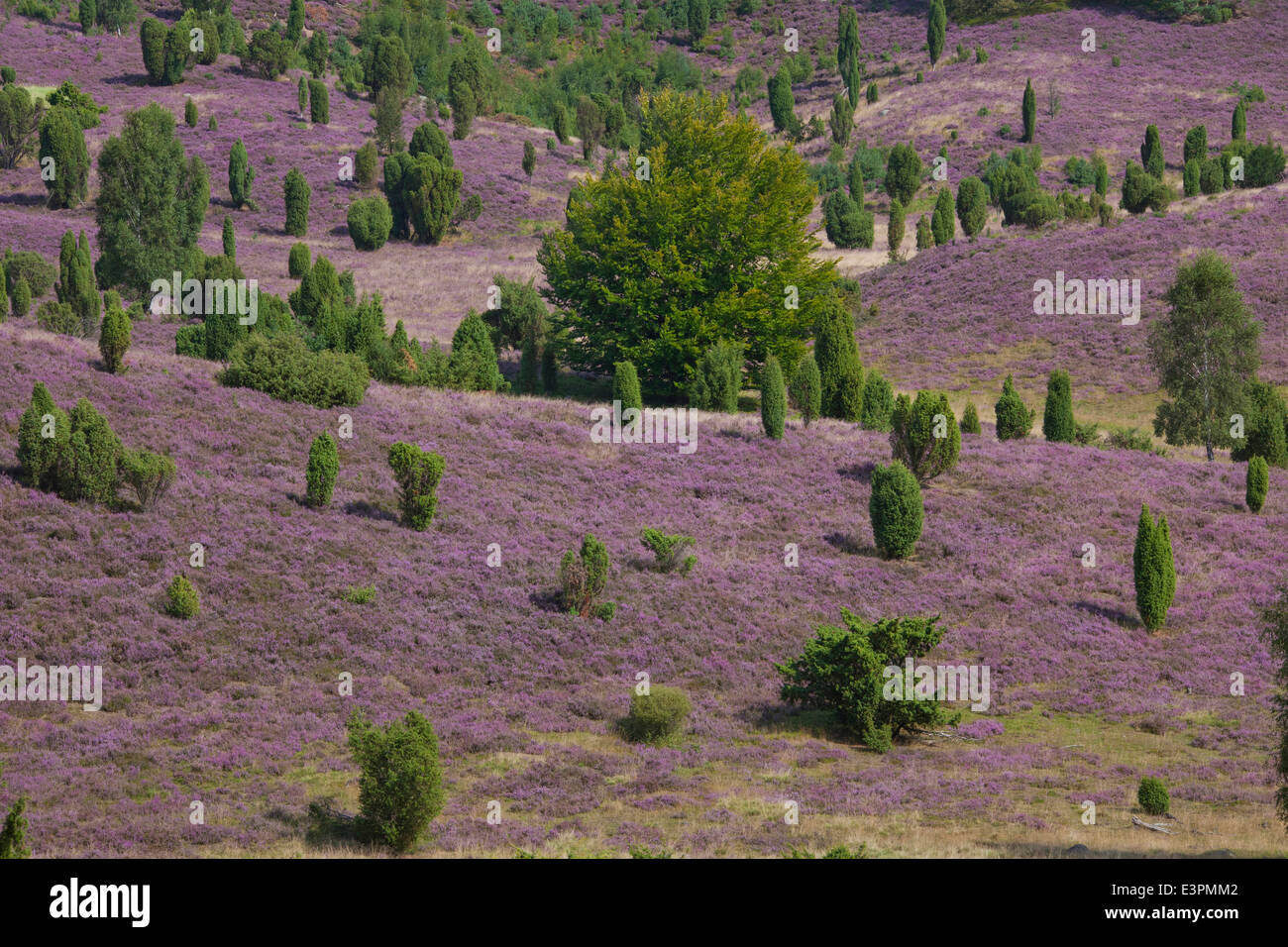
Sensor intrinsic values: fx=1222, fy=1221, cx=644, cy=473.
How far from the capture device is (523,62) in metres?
129

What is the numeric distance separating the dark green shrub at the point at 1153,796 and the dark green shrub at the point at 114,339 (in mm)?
25387

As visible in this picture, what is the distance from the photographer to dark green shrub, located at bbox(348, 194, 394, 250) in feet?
235

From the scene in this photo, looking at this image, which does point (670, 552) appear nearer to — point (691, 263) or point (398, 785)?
point (398, 785)

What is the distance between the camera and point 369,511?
2711cm

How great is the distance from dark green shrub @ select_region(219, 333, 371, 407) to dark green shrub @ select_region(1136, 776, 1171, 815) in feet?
73.0

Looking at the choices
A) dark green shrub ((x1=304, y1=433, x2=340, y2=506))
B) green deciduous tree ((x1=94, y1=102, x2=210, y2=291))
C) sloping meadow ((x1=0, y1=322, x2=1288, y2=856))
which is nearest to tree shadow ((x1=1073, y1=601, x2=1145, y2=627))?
sloping meadow ((x1=0, y1=322, x2=1288, y2=856))

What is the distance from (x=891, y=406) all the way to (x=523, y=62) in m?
101

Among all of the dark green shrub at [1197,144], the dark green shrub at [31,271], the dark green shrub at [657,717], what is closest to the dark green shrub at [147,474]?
the dark green shrub at [657,717]

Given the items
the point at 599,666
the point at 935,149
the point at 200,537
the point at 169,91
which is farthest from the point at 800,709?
the point at 169,91

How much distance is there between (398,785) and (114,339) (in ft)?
64.4

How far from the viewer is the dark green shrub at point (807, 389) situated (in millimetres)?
37781

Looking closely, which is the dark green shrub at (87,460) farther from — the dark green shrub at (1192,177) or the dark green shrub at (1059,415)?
the dark green shrub at (1192,177)

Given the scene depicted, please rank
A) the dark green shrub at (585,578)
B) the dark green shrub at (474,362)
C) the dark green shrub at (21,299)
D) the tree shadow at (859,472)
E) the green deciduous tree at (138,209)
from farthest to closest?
1. the green deciduous tree at (138,209)
2. the dark green shrub at (21,299)
3. the dark green shrub at (474,362)
4. the tree shadow at (859,472)
5. the dark green shrub at (585,578)

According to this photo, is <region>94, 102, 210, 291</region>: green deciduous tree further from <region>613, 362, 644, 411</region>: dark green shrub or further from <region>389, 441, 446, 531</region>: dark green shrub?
<region>389, 441, 446, 531</region>: dark green shrub
